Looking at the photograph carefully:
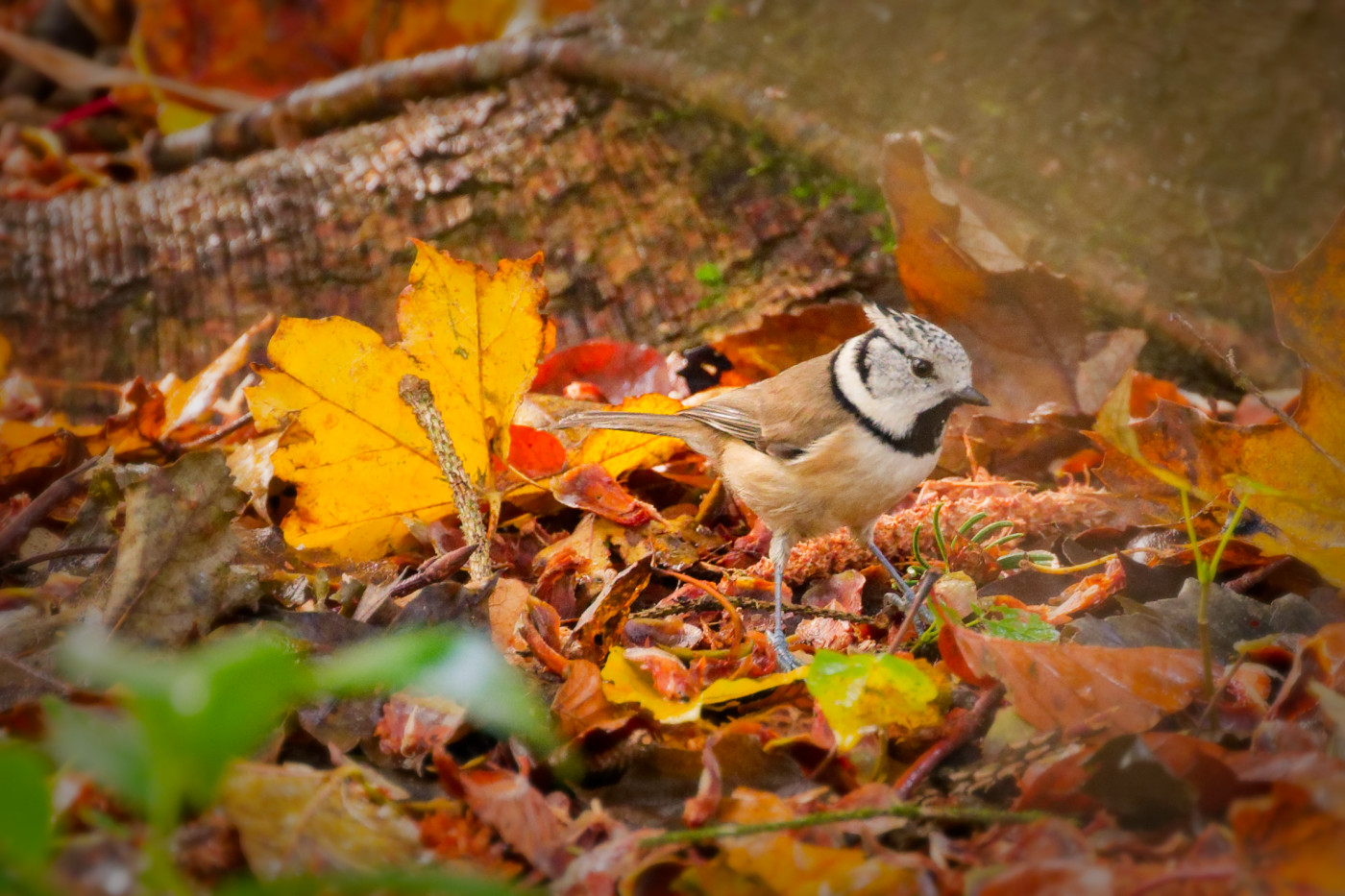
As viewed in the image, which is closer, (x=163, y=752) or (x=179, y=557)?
(x=163, y=752)

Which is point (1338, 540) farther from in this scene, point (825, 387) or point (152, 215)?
point (152, 215)

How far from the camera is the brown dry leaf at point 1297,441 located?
179 cm

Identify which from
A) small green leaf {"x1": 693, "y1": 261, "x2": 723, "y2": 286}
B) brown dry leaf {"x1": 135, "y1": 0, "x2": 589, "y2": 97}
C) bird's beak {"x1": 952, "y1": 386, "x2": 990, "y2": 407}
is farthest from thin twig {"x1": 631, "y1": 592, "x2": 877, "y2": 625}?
brown dry leaf {"x1": 135, "y1": 0, "x2": 589, "y2": 97}

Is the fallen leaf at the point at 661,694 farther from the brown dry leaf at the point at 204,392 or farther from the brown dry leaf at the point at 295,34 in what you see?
the brown dry leaf at the point at 295,34

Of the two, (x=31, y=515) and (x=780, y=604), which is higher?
(x=31, y=515)

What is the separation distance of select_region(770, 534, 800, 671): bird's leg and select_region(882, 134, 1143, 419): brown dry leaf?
2.24 feet

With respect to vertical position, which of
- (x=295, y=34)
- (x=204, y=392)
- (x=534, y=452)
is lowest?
(x=534, y=452)

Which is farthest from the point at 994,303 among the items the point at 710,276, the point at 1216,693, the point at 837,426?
the point at 1216,693

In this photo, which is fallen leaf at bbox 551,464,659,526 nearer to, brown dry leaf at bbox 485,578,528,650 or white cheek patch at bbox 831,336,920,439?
brown dry leaf at bbox 485,578,528,650

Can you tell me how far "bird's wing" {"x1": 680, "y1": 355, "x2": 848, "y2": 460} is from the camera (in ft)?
8.71

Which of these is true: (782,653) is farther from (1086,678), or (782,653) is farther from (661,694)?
(1086,678)

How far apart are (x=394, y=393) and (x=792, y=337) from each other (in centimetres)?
123

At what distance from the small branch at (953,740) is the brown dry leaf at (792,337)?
4.71ft

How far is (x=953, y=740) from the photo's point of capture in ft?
4.95
